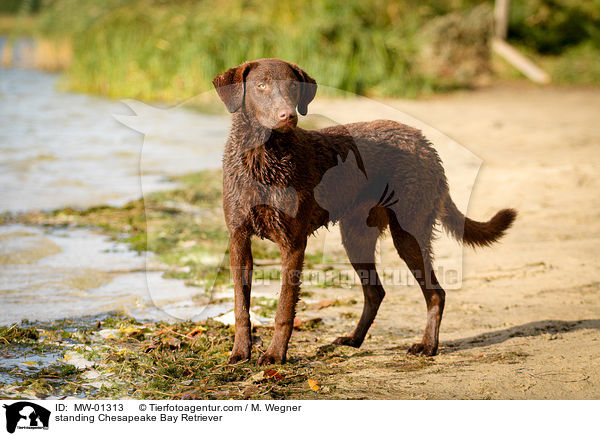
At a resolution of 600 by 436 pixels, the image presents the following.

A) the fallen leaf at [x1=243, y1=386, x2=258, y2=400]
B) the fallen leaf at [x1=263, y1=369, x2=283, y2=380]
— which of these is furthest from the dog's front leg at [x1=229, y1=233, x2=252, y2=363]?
the fallen leaf at [x1=243, y1=386, x2=258, y2=400]

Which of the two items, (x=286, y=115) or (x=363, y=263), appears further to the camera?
(x=363, y=263)

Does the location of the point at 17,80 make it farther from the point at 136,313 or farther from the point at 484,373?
the point at 484,373

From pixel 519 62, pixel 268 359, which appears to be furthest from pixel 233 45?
pixel 268 359

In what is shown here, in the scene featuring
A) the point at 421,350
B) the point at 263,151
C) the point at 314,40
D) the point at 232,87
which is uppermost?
the point at 314,40

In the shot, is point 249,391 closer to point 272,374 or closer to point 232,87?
point 272,374

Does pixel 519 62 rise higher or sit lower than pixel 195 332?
higher

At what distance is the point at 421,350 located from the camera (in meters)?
4.73

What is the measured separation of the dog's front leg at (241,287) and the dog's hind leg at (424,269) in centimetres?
106

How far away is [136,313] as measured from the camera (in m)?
5.50

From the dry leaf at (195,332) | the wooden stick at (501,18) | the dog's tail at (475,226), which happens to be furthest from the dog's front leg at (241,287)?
the wooden stick at (501,18)

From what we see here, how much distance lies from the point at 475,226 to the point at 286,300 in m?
1.60

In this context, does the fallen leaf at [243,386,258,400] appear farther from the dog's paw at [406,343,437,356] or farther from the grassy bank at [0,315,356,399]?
the dog's paw at [406,343,437,356]

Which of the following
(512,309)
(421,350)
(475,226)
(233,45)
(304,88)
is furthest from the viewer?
(233,45)

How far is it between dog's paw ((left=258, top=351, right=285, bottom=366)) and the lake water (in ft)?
3.97
